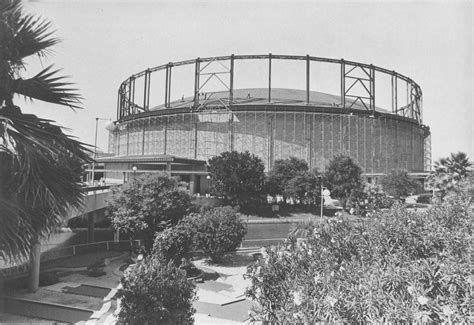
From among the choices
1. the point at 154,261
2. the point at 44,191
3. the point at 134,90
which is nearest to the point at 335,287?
the point at 44,191

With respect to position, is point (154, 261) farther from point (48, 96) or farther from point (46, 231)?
point (48, 96)

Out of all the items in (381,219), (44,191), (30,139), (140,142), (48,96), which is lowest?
(381,219)

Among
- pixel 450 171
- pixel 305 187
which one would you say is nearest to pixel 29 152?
pixel 450 171

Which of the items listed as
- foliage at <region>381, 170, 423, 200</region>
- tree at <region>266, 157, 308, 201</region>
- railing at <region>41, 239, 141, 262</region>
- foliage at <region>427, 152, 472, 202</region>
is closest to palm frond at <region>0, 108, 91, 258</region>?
railing at <region>41, 239, 141, 262</region>

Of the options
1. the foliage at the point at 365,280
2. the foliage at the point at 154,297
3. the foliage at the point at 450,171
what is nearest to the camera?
the foliage at the point at 365,280

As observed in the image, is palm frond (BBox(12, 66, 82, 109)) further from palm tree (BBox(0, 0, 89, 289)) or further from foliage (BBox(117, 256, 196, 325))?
foliage (BBox(117, 256, 196, 325))

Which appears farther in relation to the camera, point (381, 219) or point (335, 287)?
point (381, 219)

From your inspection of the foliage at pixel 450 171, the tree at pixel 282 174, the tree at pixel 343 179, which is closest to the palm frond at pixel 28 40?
the foliage at pixel 450 171

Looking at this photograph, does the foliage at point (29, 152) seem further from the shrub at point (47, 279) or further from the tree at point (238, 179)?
the tree at point (238, 179)
